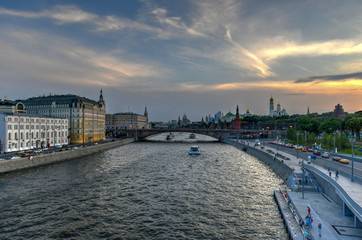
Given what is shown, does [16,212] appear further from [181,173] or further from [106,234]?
[181,173]

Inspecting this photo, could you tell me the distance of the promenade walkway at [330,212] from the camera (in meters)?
23.5

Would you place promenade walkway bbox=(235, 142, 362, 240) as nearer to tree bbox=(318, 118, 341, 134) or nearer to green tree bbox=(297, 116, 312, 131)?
tree bbox=(318, 118, 341, 134)

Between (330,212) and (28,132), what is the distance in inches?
3468

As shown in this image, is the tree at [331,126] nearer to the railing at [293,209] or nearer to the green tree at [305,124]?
the green tree at [305,124]

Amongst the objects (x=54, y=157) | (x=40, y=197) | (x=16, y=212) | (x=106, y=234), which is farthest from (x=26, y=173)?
(x=106, y=234)

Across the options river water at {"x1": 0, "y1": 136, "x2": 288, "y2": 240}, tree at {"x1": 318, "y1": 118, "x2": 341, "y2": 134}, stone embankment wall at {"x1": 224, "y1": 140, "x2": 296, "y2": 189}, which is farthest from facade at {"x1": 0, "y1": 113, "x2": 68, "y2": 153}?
tree at {"x1": 318, "y1": 118, "x2": 341, "y2": 134}

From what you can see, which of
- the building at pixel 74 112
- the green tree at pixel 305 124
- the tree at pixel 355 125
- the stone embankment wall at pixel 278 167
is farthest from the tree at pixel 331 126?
the building at pixel 74 112

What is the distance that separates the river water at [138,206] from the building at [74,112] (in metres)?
63.2

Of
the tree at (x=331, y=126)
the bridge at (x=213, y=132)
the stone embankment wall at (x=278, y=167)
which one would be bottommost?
the stone embankment wall at (x=278, y=167)

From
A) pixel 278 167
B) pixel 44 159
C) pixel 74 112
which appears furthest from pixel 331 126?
pixel 44 159

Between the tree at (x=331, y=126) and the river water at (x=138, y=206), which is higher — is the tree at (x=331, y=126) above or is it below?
above

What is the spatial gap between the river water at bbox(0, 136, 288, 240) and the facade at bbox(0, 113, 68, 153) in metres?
21.7

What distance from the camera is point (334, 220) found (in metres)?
26.8

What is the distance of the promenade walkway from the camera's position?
23.5 m
